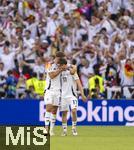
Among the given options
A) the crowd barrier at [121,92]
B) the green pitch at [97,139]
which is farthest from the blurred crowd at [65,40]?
the green pitch at [97,139]

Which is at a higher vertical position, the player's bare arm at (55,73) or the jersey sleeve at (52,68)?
the jersey sleeve at (52,68)

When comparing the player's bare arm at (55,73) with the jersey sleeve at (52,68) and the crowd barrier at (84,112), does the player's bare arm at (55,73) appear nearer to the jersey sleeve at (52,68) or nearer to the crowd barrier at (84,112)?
the jersey sleeve at (52,68)

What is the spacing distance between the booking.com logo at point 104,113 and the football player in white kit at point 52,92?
165 inches

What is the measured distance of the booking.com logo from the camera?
78.4ft

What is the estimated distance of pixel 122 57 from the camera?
25578 mm

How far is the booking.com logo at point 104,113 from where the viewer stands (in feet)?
78.4

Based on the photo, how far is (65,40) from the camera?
85.8ft

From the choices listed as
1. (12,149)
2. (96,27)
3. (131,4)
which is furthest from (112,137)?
(131,4)

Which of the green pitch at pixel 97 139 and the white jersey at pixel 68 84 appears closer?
the green pitch at pixel 97 139

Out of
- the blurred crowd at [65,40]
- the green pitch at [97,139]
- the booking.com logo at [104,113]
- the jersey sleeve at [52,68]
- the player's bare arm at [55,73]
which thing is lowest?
the green pitch at [97,139]

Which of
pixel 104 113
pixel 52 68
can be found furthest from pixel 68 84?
pixel 104 113

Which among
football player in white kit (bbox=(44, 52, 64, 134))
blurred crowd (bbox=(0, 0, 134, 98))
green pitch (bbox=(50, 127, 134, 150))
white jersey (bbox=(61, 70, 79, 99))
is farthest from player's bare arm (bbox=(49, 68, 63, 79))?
blurred crowd (bbox=(0, 0, 134, 98))

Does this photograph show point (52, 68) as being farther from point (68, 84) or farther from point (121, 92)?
point (121, 92)

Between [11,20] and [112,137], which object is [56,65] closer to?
[112,137]
